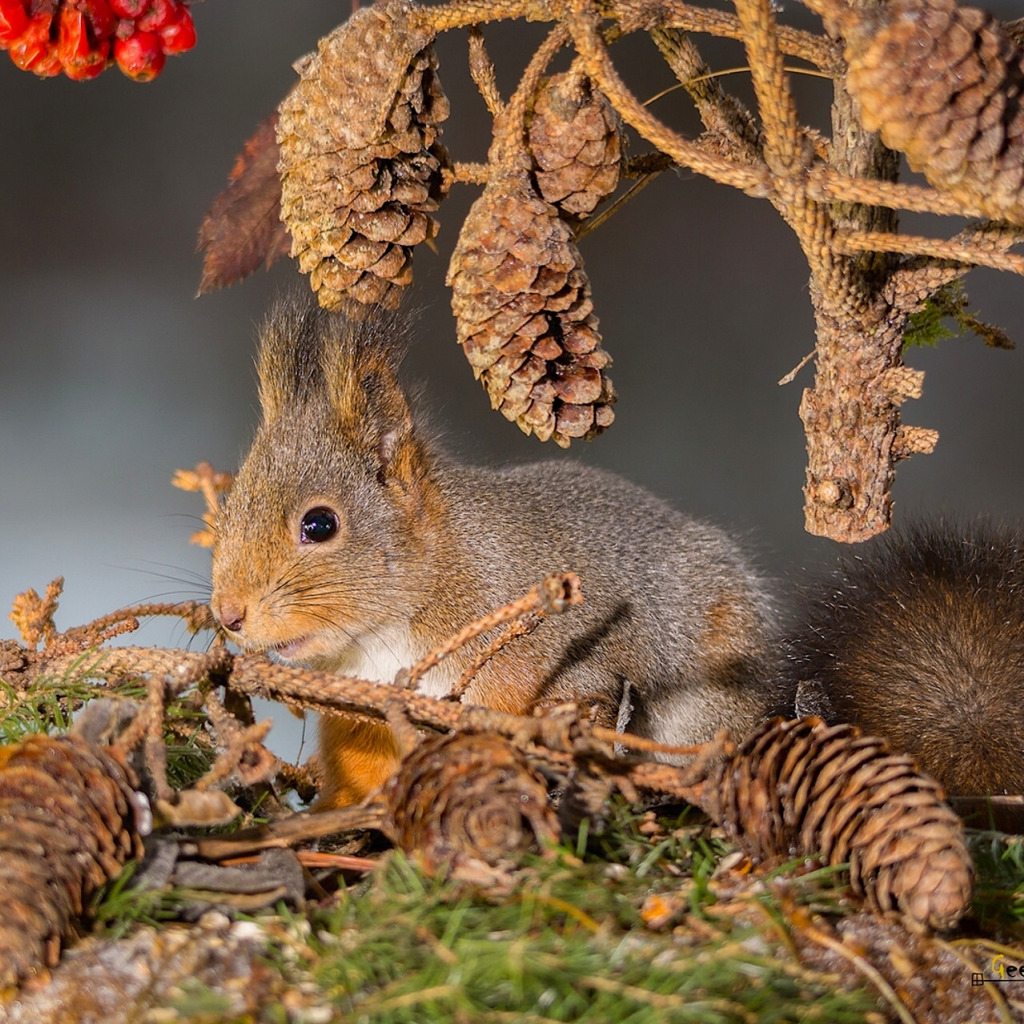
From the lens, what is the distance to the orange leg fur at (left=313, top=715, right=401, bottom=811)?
0.96m

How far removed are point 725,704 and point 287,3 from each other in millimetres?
1035

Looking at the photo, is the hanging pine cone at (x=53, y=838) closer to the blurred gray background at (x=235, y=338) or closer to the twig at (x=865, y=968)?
the twig at (x=865, y=968)

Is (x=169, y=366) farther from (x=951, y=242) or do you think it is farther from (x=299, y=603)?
(x=951, y=242)

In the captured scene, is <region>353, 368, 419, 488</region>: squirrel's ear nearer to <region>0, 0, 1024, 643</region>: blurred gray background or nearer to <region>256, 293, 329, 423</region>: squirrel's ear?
<region>256, 293, 329, 423</region>: squirrel's ear

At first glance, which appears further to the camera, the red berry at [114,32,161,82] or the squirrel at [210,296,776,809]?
the squirrel at [210,296,776,809]

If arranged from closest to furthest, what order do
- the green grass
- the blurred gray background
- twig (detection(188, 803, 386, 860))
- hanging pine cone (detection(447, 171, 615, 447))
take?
1. the green grass
2. twig (detection(188, 803, 386, 860))
3. hanging pine cone (detection(447, 171, 615, 447))
4. the blurred gray background

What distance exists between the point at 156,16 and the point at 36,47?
0.26 feet

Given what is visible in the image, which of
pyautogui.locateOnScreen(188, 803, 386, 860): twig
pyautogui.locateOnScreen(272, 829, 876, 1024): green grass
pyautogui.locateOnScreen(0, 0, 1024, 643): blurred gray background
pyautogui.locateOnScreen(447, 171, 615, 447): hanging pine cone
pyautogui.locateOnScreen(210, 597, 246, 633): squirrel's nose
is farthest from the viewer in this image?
pyautogui.locateOnScreen(0, 0, 1024, 643): blurred gray background

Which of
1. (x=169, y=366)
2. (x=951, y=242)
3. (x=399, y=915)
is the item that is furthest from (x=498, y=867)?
(x=169, y=366)

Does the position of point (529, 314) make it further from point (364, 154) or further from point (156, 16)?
point (156, 16)

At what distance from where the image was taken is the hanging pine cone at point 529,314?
25.9 inches

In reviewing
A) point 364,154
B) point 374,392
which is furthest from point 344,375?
point 364,154

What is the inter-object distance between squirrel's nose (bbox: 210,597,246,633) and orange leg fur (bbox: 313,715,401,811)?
0.12 metres

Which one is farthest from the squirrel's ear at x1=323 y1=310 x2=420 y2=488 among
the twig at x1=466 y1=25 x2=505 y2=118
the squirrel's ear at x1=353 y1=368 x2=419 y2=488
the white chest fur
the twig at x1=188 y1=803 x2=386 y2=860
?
the twig at x1=188 y1=803 x2=386 y2=860
